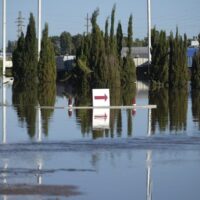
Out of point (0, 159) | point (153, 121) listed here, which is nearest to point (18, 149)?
point (0, 159)

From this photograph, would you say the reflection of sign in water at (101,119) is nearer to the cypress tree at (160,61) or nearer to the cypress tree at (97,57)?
the cypress tree at (97,57)

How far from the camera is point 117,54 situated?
57500 mm

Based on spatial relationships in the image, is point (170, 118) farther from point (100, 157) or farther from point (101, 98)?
point (100, 157)

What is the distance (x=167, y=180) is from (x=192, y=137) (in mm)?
7085

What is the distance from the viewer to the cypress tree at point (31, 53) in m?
61.5

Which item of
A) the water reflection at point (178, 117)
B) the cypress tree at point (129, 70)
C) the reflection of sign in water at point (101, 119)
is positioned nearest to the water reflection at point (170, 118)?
the water reflection at point (178, 117)

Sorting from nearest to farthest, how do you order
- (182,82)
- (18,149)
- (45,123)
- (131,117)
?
(18,149)
(45,123)
(131,117)
(182,82)

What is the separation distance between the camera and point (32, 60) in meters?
62.5

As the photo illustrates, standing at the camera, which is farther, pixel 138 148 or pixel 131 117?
pixel 131 117

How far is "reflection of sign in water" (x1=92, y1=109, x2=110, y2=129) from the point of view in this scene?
22697 mm

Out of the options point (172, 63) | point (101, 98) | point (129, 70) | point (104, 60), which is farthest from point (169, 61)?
point (101, 98)

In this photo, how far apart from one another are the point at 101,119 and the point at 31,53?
38220 mm

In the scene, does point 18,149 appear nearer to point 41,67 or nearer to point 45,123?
point 45,123

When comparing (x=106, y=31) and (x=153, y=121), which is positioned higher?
(x=106, y=31)
